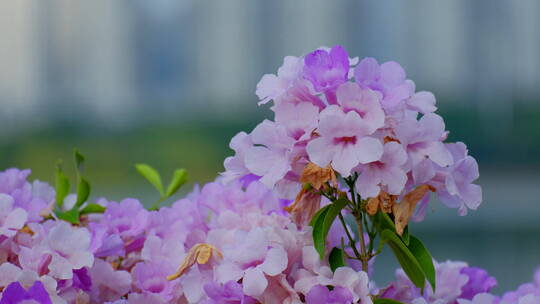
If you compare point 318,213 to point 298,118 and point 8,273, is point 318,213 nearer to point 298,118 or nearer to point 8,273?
point 298,118

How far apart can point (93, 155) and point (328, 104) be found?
757 centimetres

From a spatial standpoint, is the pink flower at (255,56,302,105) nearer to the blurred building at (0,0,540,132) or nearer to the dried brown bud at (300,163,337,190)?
the dried brown bud at (300,163,337,190)

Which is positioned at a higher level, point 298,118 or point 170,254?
point 298,118

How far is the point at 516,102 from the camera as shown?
8195 mm

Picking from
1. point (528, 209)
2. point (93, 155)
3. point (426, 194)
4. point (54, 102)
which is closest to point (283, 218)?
point (426, 194)

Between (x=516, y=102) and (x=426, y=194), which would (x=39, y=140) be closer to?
(x=516, y=102)

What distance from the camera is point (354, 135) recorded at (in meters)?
0.53

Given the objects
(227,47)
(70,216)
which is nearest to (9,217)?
(70,216)

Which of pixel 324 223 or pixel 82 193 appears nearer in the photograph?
pixel 324 223

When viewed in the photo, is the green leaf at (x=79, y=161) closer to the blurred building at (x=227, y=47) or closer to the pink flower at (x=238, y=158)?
the pink flower at (x=238, y=158)

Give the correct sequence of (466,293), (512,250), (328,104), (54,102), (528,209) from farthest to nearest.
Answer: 1. (54,102)
2. (528,209)
3. (512,250)
4. (466,293)
5. (328,104)

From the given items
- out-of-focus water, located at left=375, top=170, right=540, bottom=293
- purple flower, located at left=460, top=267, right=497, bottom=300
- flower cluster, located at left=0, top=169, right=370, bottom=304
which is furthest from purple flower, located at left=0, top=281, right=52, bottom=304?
out-of-focus water, located at left=375, top=170, right=540, bottom=293

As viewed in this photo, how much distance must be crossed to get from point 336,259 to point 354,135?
90 millimetres

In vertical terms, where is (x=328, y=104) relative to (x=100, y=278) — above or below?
above
